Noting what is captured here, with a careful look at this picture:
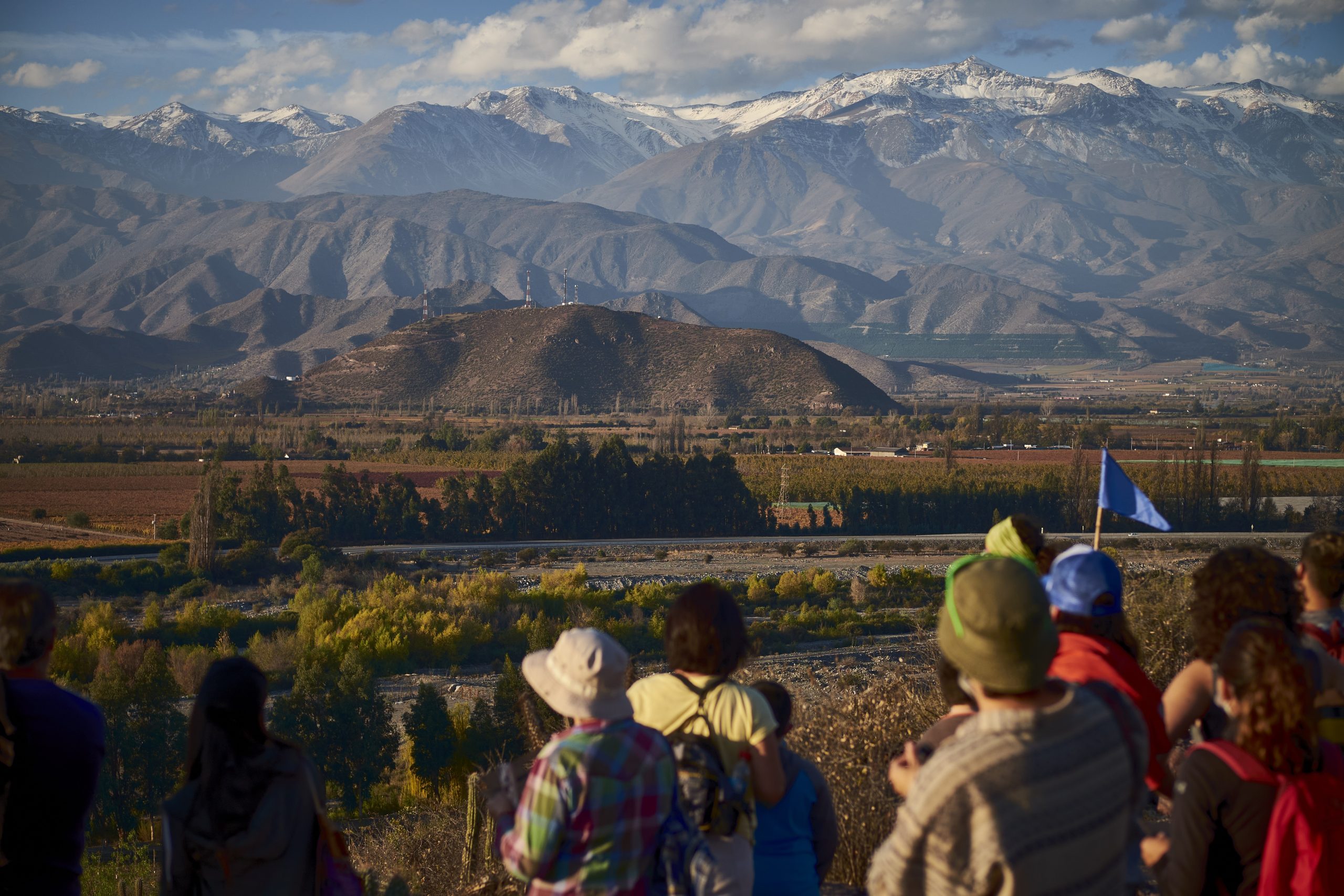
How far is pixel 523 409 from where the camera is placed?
108 m

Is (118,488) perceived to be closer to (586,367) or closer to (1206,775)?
(1206,775)

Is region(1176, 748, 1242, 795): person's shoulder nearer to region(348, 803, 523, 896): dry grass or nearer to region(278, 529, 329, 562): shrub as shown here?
region(348, 803, 523, 896): dry grass

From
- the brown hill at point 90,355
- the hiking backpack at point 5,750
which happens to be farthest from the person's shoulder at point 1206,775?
the brown hill at point 90,355

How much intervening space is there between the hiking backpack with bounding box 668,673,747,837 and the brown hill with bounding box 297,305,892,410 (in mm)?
105397

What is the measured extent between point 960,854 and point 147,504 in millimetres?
52127

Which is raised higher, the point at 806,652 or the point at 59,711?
the point at 59,711

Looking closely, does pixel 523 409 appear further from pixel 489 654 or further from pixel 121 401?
pixel 489 654

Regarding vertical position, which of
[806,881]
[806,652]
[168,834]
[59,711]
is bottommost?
[806,652]

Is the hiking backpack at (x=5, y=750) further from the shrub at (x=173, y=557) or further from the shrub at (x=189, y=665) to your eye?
the shrub at (x=173, y=557)

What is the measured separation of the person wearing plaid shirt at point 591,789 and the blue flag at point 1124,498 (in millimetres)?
6962

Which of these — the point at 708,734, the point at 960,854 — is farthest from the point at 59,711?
the point at 960,854

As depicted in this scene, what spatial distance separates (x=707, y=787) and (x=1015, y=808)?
1190mm

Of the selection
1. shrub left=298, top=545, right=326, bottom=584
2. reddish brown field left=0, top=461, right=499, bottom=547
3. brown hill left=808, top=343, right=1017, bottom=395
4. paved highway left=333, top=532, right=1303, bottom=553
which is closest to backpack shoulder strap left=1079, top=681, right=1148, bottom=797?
shrub left=298, top=545, right=326, bottom=584

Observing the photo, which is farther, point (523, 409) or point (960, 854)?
point (523, 409)
